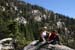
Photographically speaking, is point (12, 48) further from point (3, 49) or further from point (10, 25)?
point (10, 25)

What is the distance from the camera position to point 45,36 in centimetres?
2069

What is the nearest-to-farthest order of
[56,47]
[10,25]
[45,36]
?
[56,47]
[45,36]
[10,25]

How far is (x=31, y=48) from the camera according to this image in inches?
Result: 793

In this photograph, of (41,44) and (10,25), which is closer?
(41,44)

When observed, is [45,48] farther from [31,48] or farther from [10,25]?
[10,25]

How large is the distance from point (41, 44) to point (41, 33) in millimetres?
1033

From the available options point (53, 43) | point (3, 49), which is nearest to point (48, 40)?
point (53, 43)

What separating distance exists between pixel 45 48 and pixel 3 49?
6.53m

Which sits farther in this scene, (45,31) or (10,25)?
(10,25)

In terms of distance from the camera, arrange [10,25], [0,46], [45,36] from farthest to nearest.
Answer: [10,25] → [0,46] → [45,36]

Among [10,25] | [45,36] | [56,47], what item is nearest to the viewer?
[56,47]

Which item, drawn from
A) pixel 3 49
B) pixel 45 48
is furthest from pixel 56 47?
pixel 3 49

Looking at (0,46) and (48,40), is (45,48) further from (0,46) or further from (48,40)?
(0,46)

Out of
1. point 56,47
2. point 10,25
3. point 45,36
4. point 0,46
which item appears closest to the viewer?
point 56,47
